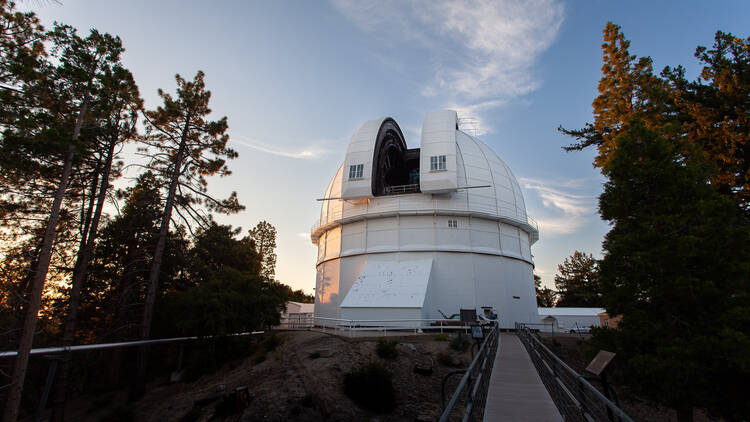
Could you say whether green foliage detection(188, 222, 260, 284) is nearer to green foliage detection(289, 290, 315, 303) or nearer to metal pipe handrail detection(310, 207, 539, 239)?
metal pipe handrail detection(310, 207, 539, 239)

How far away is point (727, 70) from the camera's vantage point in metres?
11.0

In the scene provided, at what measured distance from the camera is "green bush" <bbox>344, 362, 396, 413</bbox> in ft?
29.8

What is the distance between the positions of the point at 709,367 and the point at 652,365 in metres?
1.02

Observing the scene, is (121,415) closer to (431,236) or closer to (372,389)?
(372,389)

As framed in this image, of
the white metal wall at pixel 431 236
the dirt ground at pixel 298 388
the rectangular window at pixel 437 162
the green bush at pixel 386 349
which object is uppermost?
the rectangular window at pixel 437 162

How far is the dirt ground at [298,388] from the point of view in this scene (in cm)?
879

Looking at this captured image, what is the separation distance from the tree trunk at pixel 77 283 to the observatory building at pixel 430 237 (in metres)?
11.8

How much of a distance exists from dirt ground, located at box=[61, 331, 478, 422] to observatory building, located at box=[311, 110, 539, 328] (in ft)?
16.8

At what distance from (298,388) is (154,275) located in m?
8.55

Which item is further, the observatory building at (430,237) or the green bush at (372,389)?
the observatory building at (430,237)

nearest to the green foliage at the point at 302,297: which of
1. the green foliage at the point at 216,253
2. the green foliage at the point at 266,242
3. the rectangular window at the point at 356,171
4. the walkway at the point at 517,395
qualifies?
the green foliage at the point at 266,242

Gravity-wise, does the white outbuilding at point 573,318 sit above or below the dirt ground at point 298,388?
above

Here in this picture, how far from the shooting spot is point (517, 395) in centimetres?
635

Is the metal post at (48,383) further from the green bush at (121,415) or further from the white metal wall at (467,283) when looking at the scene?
the white metal wall at (467,283)
